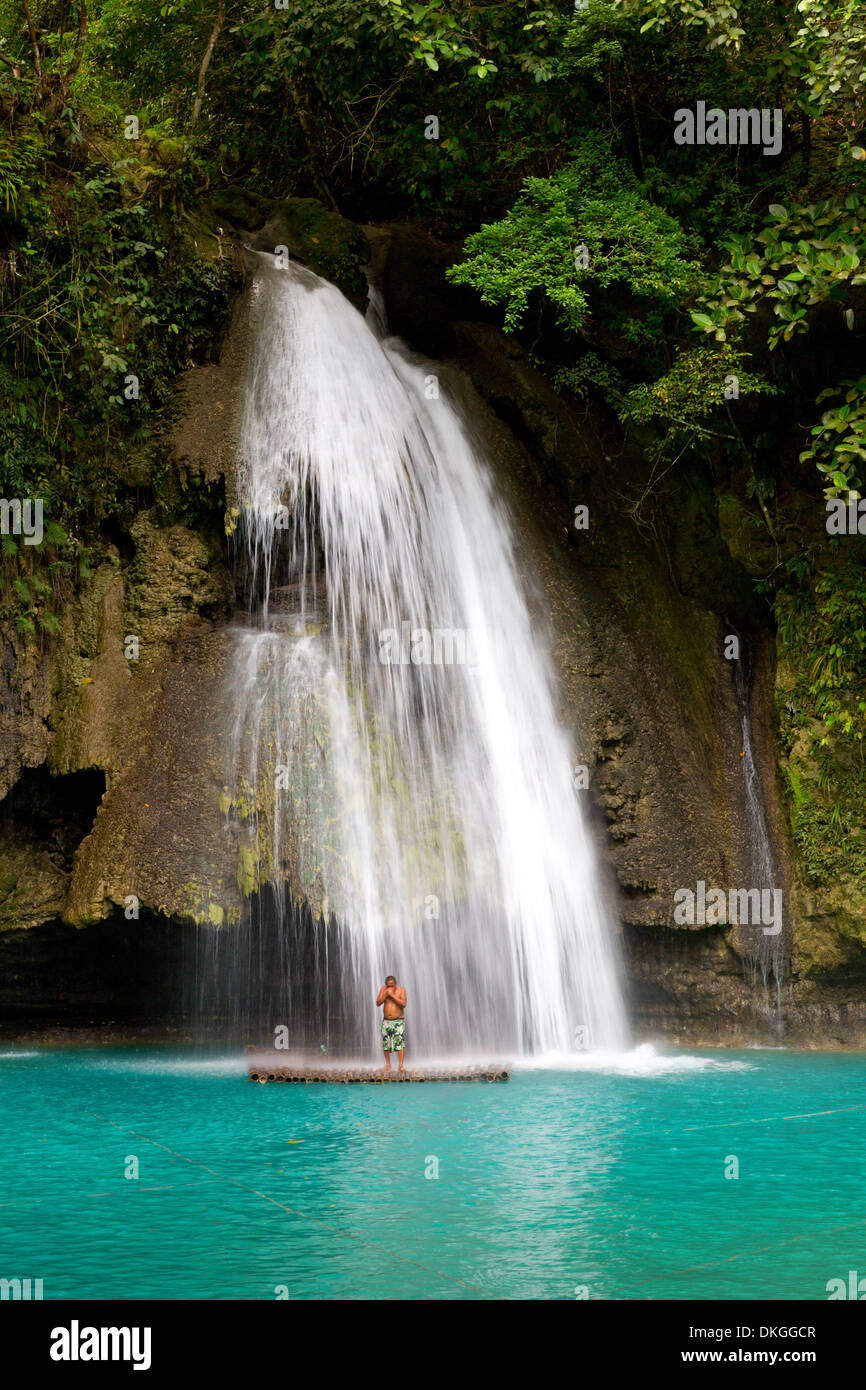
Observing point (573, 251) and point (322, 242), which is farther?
point (322, 242)

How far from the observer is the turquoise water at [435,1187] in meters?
4.89

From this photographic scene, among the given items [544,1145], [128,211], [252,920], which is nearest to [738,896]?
[252,920]

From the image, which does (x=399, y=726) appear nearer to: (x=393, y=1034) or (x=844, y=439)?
(x=393, y=1034)

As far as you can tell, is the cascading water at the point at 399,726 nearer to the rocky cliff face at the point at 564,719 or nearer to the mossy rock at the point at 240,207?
the rocky cliff face at the point at 564,719

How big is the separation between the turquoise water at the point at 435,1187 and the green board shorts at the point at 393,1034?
0.70 meters

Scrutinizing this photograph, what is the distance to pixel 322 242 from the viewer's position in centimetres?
1581

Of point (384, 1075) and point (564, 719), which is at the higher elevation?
point (564, 719)

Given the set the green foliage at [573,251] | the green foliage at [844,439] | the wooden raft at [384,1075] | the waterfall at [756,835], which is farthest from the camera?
the green foliage at [573,251]

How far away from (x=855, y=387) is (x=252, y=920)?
8.27 m

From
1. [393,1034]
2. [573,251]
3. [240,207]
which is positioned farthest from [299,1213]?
[240,207]

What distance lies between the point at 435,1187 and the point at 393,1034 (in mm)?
3958

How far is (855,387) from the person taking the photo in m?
12.4

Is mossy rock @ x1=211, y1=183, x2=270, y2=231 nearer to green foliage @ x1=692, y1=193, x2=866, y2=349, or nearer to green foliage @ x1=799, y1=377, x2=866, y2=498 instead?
green foliage @ x1=692, y1=193, x2=866, y2=349

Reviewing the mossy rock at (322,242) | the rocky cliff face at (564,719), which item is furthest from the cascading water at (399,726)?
the mossy rock at (322,242)
